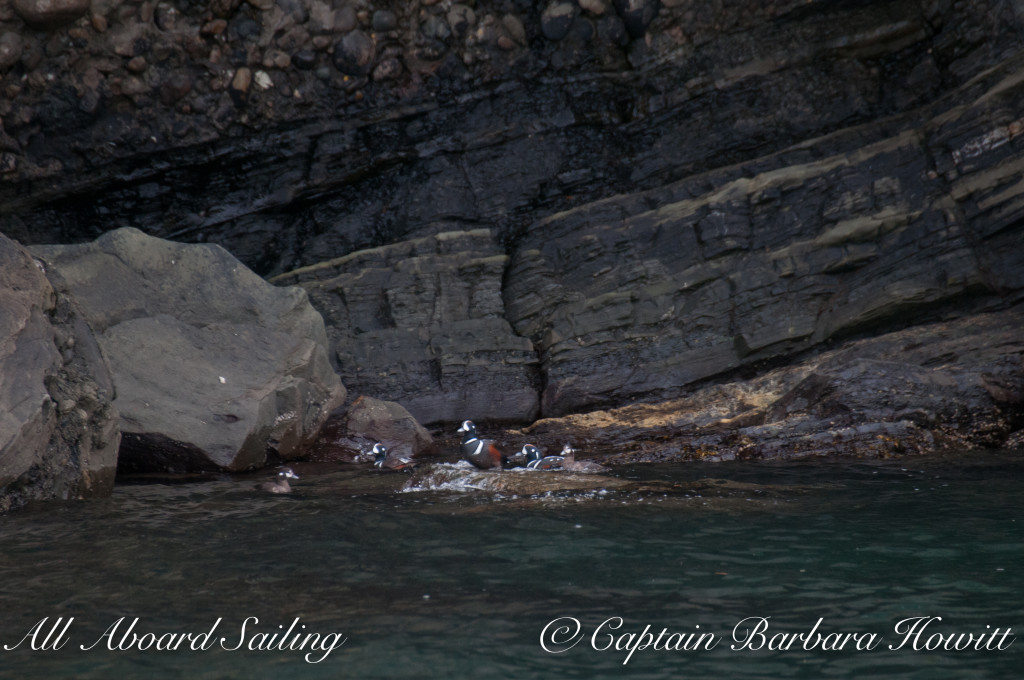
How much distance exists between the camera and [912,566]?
16.0 ft

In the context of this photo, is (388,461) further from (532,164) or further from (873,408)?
(532,164)

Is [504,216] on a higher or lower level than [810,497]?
higher

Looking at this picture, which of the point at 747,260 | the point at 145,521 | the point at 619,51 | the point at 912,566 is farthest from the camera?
the point at 619,51

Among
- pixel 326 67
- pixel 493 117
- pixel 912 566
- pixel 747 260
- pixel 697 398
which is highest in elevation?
pixel 326 67

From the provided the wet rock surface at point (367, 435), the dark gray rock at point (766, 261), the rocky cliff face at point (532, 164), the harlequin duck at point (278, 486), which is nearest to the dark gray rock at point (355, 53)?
the rocky cliff face at point (532, 164)

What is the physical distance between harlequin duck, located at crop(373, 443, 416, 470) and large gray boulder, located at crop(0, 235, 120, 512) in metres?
2.76

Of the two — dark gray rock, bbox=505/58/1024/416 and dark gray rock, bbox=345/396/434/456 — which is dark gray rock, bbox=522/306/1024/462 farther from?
dark gray rock, bbox=345/396/434/456

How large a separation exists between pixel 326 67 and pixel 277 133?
1235 mm

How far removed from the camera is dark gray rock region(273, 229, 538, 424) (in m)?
12.1

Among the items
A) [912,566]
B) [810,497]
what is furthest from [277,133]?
[912,566]

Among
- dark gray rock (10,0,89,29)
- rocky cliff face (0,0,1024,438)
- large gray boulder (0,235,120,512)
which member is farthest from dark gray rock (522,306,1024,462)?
dark gray rock (10,0,89,29)

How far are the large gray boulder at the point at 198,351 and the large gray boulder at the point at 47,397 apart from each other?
2.06ft

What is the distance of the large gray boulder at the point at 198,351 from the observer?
8969mm

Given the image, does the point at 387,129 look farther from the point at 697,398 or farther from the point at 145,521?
the point at 145,521
